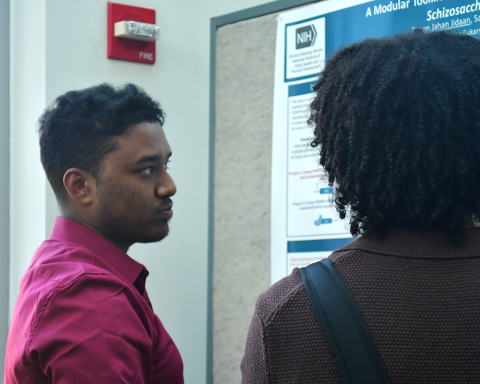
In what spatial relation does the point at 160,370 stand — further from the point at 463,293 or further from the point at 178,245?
the point at 178,245

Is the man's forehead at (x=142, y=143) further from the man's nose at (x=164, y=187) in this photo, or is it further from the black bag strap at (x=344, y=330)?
the black bag strap at (x=344, y=330)

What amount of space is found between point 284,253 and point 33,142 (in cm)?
108

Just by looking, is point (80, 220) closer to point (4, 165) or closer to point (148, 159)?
point (148, 159)

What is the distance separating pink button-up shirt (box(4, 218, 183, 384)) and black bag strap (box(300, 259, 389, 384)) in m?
A: 0.42

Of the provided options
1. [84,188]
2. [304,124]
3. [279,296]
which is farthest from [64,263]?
[304,124]

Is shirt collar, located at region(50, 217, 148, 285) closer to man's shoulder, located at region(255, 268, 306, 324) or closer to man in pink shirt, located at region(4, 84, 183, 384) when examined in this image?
man in pink shirt, located at region(4, 84, 183, 384)

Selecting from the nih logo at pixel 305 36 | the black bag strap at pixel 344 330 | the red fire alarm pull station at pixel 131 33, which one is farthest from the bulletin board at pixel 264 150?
the black bag strap at pixel 344 330

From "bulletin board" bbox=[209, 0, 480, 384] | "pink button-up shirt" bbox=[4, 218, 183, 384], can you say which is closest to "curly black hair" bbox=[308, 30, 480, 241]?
"pink button-up shirt" bbox=[4, 218, 183, 384]

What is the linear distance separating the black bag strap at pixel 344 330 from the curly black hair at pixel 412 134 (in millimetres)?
112

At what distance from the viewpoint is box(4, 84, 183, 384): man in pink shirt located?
1046mm

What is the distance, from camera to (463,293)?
782mm

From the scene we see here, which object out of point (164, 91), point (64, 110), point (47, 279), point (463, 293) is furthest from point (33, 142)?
point (463, 293)

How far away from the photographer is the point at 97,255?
1277mm

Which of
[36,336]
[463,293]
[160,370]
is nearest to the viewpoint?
[463,293]
